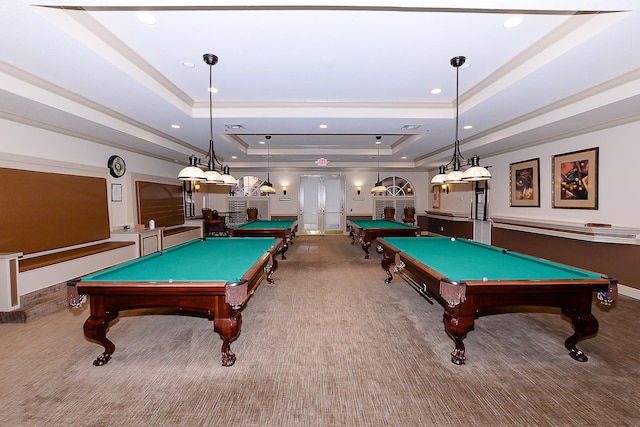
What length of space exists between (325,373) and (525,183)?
6347 mm

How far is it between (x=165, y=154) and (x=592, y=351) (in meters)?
8.12

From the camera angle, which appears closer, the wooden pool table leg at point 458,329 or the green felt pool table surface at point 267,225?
the wooden pool table leg at point 458,329

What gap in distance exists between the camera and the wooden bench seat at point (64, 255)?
3967mm

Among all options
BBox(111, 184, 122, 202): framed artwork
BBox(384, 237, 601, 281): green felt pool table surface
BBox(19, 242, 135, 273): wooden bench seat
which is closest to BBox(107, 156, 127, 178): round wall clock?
BBox(111, 184, 122, 202): framed artwork

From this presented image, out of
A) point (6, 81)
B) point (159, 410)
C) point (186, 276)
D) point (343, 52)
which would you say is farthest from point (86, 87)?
point (159, 410)

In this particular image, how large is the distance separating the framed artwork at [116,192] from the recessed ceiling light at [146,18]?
4.65 metres

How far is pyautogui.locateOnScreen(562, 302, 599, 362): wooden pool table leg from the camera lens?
2547mm

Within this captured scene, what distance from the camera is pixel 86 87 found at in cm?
346

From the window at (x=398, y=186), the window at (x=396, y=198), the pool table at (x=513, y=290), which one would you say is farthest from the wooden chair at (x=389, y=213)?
the pool table at (x=513, y=290)

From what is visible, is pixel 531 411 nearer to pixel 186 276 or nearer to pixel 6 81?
pixel 186 276

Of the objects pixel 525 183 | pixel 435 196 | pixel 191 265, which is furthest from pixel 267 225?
pixel 435 196

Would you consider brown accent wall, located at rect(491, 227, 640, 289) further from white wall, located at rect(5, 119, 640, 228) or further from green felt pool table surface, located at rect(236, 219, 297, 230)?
green felt pool table surface, located at rect(236, 219, 297, 230)

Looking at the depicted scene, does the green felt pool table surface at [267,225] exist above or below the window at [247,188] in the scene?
below

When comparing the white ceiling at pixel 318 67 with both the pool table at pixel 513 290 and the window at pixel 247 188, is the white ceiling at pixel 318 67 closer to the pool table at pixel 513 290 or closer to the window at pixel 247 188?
the pool table at pixel 513 290
